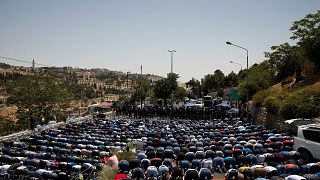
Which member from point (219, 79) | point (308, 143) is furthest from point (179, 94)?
point (308, 143)

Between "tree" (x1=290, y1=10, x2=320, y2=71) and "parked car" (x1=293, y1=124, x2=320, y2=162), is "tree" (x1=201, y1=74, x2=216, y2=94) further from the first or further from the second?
"parked car" (x1=293, y1=124, x2=320, y2=162)

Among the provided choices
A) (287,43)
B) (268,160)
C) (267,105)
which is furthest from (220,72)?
(268,160)

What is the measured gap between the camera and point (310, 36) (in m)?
53.8

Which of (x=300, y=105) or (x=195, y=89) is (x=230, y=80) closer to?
(x=195, y=89)

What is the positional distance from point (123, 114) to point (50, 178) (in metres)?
36.1

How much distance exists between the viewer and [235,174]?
18.0 meters

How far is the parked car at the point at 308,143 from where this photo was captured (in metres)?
20.5

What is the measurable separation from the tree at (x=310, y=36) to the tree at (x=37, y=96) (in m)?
37.7

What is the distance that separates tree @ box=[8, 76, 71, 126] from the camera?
5903 centimetres

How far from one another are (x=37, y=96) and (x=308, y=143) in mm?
47260

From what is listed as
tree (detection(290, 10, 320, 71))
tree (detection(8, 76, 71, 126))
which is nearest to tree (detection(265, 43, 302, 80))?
tree (detection(290, 10, 320, 71))

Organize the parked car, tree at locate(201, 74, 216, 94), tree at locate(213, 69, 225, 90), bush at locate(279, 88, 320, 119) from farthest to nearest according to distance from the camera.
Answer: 1. tree at locate(201, 74, 216, 94)
2. tree at locate(213, 69, 225, 90)
3. bush at locate(279, 88, 320, 119)
4. the parked car

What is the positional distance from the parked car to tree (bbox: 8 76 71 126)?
147 ft

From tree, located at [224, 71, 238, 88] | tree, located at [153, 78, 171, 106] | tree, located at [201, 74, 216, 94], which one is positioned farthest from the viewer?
tree, located at [201, 74, 216, 94]
